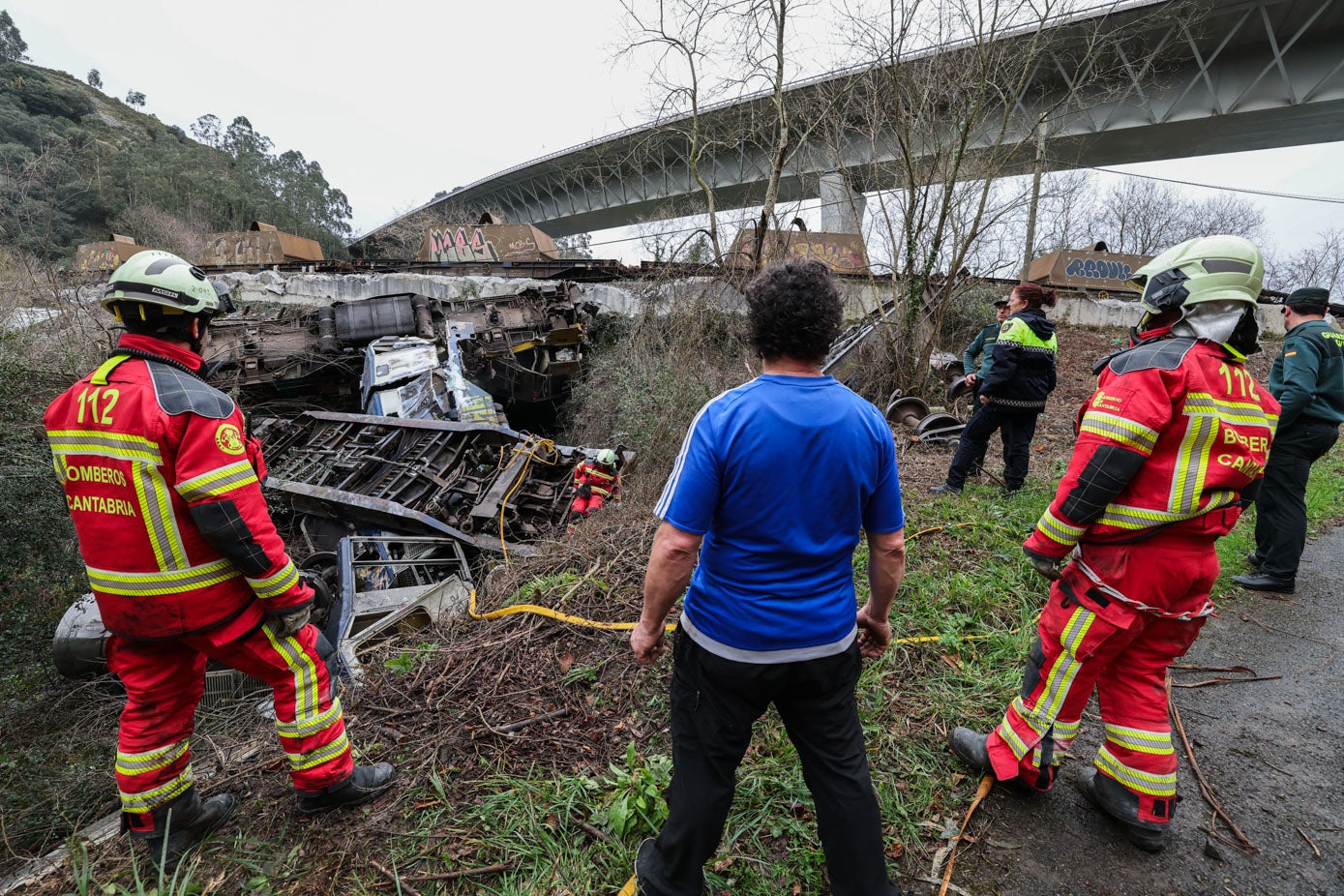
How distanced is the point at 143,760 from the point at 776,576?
2367 millimetres

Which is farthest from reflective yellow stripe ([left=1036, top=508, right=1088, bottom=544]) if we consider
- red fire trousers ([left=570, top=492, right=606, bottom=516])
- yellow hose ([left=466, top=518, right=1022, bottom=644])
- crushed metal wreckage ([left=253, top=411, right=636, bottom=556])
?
red fire trousers ([left=570, top=492, right=606, bottom=516])

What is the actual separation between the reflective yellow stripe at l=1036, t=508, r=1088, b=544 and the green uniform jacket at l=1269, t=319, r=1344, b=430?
9.03 feet

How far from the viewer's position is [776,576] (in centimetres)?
149

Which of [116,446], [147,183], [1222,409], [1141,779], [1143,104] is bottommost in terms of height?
[1141,779]

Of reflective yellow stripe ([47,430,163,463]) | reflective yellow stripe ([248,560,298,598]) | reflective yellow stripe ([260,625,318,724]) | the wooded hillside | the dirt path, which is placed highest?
the wooded hillside

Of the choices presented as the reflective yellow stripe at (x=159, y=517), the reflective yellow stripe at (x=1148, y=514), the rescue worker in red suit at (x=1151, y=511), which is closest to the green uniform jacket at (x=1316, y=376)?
the rescue worker in red suit at (x=1151, y=511)

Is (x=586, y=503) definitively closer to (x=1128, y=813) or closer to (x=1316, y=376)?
(x=1128, y=813)

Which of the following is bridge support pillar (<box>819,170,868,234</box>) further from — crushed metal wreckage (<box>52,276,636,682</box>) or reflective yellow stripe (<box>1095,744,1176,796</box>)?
reflective yellow stripe (<box>1095,744,1176,796</box>)

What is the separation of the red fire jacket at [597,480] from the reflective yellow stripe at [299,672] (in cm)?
439

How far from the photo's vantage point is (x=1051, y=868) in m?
1.92

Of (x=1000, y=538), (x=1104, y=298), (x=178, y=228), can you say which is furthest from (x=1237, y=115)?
(x=178, y=228)

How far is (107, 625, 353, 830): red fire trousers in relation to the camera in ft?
6.88

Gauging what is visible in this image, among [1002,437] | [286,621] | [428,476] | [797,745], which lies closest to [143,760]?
[286,621]

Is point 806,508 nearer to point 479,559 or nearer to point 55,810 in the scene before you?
point 55,810
